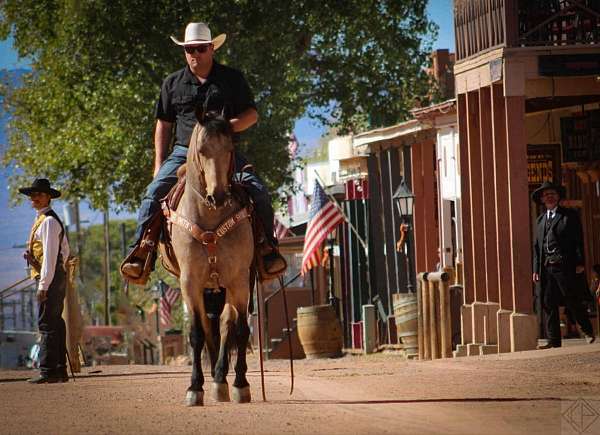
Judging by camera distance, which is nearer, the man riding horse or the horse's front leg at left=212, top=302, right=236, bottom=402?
the horse's front leg at left=212, top=302, right=236, bottom=402

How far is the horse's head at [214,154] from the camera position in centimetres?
1327

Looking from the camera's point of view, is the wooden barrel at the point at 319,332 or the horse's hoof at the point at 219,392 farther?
the wooden barrel at the point at 319,332

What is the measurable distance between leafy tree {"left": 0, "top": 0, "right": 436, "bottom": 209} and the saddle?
27188 mm

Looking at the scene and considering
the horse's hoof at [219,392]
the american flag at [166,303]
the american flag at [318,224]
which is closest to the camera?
the horse's hoof at [219,392]

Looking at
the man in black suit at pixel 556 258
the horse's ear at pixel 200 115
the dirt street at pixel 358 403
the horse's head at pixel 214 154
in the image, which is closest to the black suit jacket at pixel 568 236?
the man in black suit at pixel 556 258

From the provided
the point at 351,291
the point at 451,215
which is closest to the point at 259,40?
the point at 351,291

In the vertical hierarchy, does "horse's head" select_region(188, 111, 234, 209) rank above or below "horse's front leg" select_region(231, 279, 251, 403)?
above

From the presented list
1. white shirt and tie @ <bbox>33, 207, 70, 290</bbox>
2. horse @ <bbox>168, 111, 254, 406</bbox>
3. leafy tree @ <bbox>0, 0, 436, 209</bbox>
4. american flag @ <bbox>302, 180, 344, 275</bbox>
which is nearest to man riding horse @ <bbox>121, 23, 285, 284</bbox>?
horse @ <bbox>168, 111, 254, 406</bbox>

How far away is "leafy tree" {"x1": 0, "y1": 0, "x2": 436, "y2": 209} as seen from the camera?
42.2m

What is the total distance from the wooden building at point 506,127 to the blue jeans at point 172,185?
901 cm

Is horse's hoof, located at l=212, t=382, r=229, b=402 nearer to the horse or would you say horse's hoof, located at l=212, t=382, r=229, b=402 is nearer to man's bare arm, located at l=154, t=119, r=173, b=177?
the horse

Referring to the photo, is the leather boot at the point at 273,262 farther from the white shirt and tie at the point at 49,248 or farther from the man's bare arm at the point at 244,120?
the white shirt and tie at the point at 49,248

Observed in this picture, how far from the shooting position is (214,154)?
13.3 metres

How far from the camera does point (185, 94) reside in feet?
48.1
